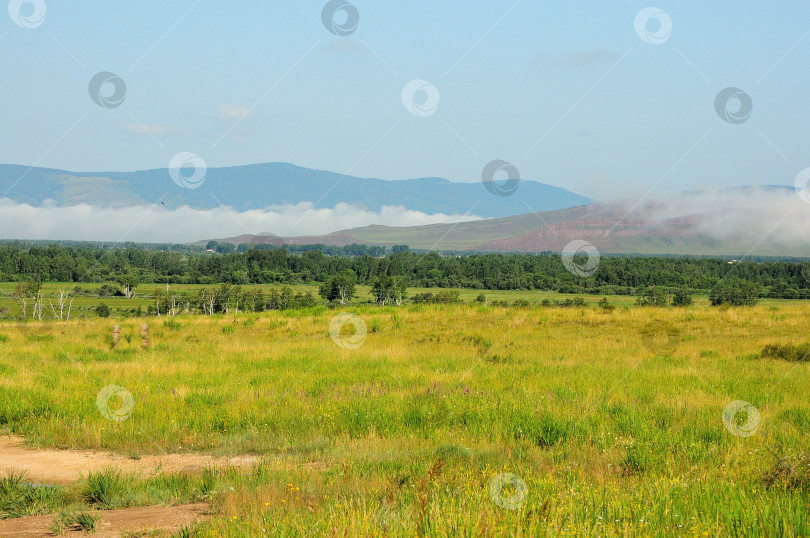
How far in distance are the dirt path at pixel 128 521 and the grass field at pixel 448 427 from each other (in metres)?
0.28

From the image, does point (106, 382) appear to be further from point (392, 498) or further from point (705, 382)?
Answer: point (705, 382)

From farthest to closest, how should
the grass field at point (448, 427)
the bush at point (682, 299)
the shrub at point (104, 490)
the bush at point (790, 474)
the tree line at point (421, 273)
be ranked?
the tree line at point (421, 273) → the bush at point (682, 299) → the shrub at point (104, 490) → the bush at point (790, 474) → the grass field at point (448, 427)

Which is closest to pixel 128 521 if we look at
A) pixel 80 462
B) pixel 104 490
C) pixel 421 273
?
pixel 104 490

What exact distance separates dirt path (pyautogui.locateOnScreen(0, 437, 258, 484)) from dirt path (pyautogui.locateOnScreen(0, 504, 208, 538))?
6.15 feet

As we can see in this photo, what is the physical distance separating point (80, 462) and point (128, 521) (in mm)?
→ 4036

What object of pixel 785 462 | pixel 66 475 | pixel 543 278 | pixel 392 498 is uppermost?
pixel 543 278

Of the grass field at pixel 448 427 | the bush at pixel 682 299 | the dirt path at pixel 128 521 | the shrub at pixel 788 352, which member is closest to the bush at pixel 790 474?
the grass field at pixel 448 427

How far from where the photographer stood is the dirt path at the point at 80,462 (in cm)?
888

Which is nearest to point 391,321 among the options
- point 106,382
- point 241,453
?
point 106,382

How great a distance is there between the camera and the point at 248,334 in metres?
29.1

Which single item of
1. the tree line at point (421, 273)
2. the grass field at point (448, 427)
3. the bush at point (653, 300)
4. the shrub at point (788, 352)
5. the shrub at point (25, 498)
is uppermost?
the tree line at point (421, 273)

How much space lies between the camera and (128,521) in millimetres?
6465

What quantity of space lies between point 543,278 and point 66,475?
456 ft

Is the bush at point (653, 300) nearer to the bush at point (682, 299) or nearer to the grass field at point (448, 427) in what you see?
the bush at point (682, 299)
